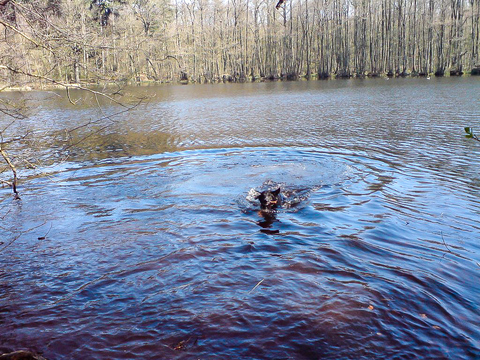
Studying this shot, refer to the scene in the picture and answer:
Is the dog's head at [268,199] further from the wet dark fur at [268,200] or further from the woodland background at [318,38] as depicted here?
the woodland background at [318,38]

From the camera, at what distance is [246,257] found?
5488mm

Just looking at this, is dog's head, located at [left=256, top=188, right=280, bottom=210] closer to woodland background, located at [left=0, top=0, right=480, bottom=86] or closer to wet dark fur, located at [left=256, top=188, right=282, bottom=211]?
wet dark fur, located at [left=256, top=188, right=282, bottom=211]

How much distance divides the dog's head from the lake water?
0.35 metres

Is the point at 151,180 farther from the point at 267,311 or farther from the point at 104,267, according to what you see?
the point at 267,311

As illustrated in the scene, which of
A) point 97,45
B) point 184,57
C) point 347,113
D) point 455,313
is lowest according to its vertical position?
point 455,313

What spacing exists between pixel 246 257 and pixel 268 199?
7.50 feet

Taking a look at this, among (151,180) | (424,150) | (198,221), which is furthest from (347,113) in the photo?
(198,221)

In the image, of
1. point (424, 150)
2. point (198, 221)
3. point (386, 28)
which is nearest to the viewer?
point (198, 221)

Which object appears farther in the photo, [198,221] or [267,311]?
[198,221]

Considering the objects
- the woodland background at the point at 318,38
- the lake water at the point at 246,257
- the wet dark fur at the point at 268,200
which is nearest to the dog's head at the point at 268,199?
the wet dark fur at the point at 268,200

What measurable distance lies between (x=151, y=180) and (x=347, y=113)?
1485 centimetres

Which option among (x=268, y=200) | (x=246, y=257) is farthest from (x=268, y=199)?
(x=246, y=257)

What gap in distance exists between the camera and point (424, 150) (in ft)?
39.9

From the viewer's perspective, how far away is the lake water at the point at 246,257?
3742mm
